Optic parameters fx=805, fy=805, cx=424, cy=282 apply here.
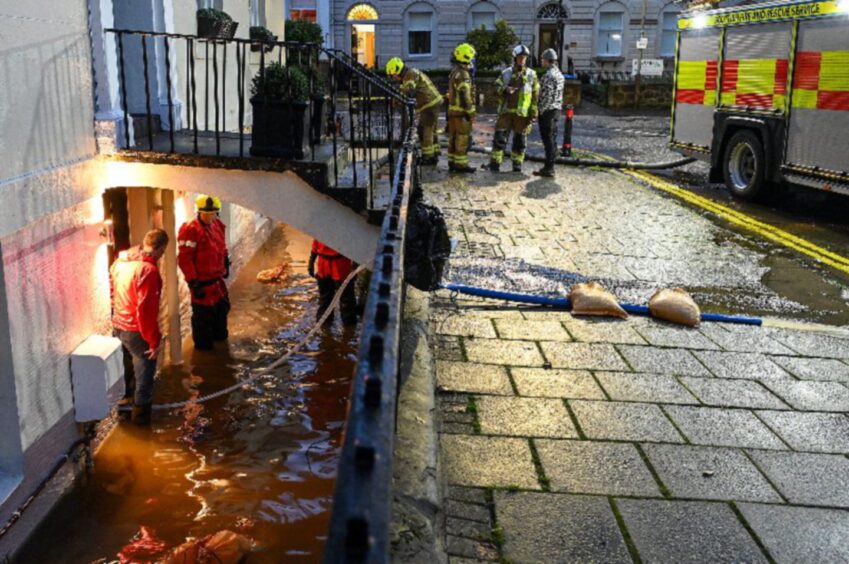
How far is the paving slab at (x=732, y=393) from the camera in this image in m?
4.77

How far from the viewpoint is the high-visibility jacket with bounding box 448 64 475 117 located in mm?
12773

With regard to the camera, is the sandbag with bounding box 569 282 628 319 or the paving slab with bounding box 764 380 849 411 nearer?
the paving slab with bounding box 764 380 849 411

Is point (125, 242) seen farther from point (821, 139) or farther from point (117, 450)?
point (821, 139)

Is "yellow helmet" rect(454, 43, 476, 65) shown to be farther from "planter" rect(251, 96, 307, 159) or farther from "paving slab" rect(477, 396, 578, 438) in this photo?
"paving slab" rect(477, 396, 578, 438)

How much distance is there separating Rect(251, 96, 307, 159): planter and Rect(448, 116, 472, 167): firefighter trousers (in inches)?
237

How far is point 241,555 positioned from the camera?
5.23 meters

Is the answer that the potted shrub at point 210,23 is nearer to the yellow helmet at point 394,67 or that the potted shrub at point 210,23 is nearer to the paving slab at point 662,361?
the yellow helmet at point 394,67

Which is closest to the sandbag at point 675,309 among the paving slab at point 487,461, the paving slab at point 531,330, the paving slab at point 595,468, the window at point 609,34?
the paving slab at point 531,330

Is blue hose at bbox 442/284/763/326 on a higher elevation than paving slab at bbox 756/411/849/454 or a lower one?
higher

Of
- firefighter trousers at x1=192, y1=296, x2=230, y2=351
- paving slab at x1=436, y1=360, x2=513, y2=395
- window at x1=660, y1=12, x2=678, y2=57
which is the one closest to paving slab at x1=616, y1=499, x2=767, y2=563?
paving slab at x1=436, y1=360, x2=513, y2=395

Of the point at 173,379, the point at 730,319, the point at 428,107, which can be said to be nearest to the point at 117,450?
the point at 173,379

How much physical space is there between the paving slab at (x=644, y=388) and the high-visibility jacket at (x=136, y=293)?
3.73 m

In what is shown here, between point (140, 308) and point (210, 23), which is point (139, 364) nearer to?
point (140, 308)

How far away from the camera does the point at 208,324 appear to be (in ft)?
28.7
